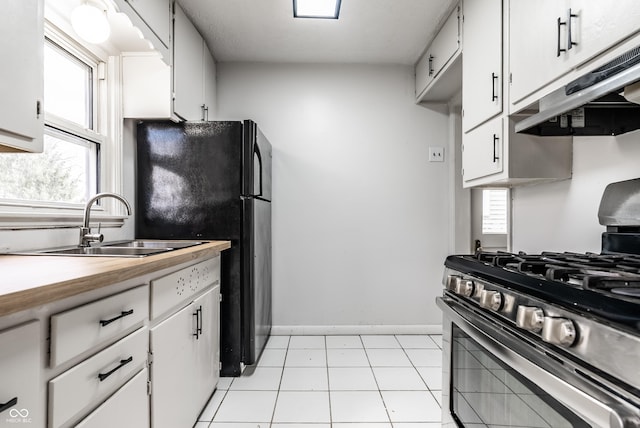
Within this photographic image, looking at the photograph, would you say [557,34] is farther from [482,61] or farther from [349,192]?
[349,192]

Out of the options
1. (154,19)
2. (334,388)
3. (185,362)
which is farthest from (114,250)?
(334,388)

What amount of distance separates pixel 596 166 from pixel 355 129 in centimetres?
193

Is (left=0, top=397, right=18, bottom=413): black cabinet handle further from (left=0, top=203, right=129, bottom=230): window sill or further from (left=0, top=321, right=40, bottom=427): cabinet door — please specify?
(left=0, top=203, right=129, bottom=230): window sill

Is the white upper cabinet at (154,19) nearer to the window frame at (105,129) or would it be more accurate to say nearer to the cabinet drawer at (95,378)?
the window frame at (105,129)

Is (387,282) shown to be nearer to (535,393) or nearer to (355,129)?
(355,129)

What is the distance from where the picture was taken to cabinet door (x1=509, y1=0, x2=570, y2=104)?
129 cm

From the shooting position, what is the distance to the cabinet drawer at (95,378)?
81cm

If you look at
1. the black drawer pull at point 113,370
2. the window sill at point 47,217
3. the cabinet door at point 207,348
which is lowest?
the cabinet door at point 207,348

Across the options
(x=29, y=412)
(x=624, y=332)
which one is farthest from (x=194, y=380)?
(x=624, y=332)

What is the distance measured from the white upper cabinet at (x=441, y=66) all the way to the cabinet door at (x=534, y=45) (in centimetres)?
68

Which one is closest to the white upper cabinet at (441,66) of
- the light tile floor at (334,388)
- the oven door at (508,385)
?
the oven door at (508,385)

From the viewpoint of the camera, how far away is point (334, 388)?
2.11 metres

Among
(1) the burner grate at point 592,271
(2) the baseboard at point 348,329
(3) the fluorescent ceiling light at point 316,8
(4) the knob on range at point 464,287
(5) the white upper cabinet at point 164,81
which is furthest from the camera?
(2) the baseboard at point 348,329

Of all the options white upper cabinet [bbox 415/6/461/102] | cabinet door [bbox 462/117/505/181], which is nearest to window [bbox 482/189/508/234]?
white upper cabinet [bbox 415/6/461/102]
